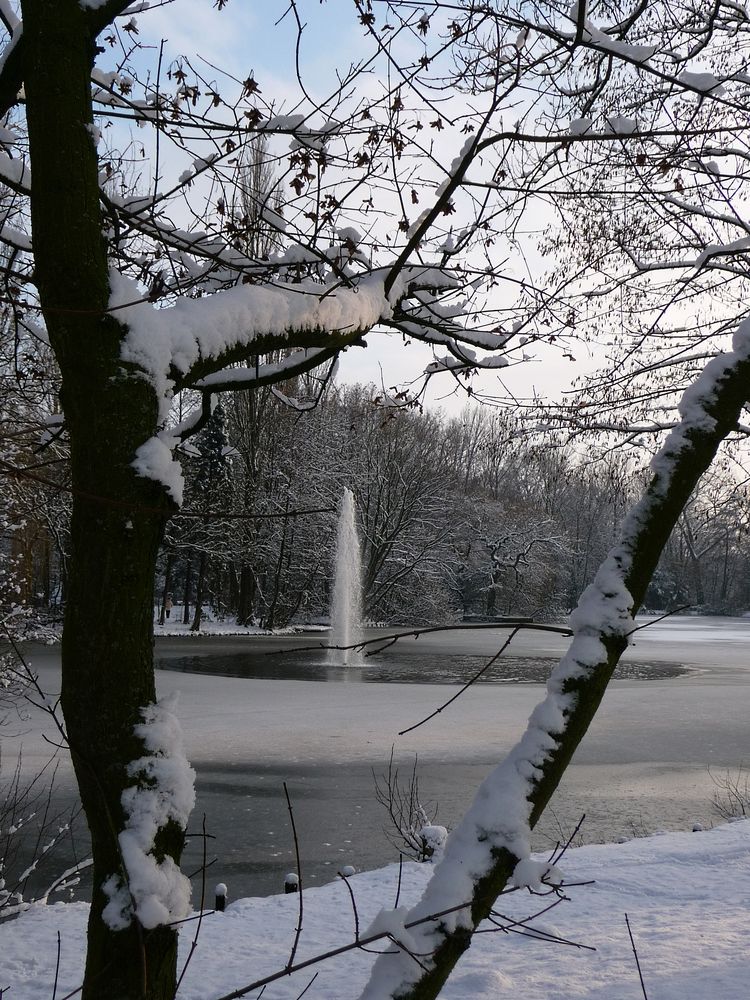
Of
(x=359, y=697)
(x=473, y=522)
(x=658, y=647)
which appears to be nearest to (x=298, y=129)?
(x=359, y=697)

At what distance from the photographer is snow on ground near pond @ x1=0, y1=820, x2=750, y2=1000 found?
4074mm

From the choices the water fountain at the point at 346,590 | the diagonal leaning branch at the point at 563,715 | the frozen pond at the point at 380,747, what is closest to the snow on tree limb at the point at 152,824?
the diagonal leaning branch at the point at 563,715

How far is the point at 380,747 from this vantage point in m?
11.0

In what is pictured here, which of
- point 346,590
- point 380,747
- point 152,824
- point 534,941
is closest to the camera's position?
point 152,824

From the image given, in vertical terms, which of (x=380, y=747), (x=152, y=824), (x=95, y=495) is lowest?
(x=380, y=747)

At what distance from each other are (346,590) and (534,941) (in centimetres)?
2343

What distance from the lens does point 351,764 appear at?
397 inches

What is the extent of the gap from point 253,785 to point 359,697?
6177 millimetres

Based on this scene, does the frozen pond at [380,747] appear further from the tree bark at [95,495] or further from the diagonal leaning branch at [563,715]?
the diagonal leaning branch at [563,715]

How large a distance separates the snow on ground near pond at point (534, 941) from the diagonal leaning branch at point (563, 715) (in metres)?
2.79

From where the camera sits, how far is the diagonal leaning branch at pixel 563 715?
5.02 ft

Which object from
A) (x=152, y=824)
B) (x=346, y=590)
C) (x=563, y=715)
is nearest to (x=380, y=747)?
(x=152, y=824)

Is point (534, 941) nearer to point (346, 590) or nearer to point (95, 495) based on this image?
point (95, 495)

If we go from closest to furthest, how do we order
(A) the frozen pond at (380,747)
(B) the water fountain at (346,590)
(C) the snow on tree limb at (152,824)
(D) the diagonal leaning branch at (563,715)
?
(D) the diagonal leaning branch at (563,715)
(C) the snow on tree limb at (152,824)
(A) the frozen pond at (380,747)
(B) the water fountain at (346,590)
